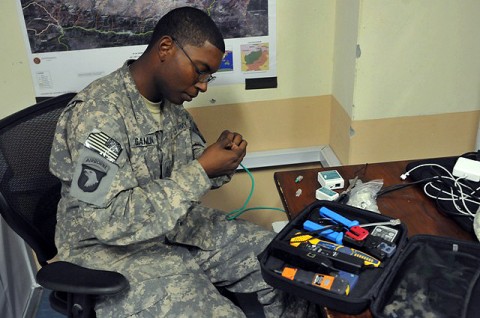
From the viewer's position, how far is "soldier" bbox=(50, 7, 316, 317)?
3.40ft

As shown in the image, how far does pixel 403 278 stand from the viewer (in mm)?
811

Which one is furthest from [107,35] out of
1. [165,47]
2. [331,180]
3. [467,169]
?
[467,169]

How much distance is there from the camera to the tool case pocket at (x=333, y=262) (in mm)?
773

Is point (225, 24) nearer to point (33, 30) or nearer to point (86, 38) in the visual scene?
point (86, 38)

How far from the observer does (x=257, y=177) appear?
72.5 inches

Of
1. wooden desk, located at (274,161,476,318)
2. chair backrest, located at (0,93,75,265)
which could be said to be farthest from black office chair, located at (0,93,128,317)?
wooden desk, located at (274,161,476,318)

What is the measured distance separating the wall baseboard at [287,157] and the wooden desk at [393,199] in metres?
0.51

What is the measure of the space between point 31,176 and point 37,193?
46 mm

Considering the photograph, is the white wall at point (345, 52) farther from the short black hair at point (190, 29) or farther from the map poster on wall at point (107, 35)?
the short black hair at point (190, 29)

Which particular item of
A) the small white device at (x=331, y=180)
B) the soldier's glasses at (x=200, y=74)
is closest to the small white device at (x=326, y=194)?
the small white device at (x=331, y=180)

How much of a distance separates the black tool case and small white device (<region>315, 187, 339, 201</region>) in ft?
0.61

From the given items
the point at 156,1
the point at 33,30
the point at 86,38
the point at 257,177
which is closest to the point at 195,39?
the point at 156,1

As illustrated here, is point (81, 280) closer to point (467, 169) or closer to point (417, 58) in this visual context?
point (467, 169)

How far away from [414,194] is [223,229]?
1.77 ft
